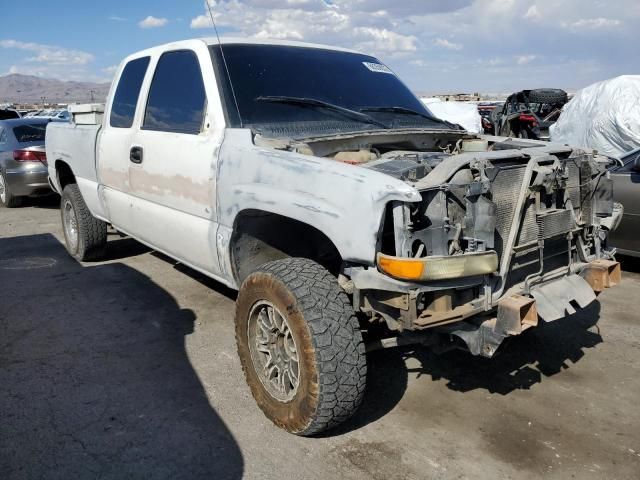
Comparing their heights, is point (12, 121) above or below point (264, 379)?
above

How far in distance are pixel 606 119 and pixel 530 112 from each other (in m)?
1.75

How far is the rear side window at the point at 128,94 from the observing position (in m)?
4.66

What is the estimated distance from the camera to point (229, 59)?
379 cm

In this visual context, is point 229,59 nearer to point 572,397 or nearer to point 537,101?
point 572,397

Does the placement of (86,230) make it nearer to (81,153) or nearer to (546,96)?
(81,153)

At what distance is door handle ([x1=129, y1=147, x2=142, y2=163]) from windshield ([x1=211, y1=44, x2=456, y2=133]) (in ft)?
3.46

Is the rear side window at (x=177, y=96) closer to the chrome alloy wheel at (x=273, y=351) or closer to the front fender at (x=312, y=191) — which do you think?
the front fender at (x=312, y=191)

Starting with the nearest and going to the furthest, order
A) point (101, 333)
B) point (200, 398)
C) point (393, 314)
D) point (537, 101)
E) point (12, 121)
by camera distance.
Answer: point (393, 314) → point (200, 398) → point (101, 333) → point (12, 121) → point (537, 101)

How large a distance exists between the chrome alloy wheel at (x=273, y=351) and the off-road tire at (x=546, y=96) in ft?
37.8

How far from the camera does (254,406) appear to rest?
3334mm

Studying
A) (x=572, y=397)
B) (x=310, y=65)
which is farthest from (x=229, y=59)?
(x=572, y=397)

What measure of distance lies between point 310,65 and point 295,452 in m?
2.64

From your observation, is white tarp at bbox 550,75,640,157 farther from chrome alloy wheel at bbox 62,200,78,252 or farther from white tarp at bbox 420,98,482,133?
chrome alloy wheel at bbox 62,200,78,252

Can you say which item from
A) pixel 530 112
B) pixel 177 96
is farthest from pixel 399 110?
pixel 530 112
